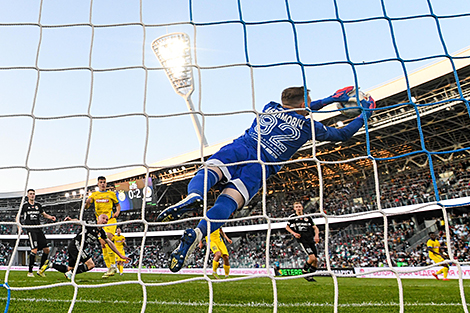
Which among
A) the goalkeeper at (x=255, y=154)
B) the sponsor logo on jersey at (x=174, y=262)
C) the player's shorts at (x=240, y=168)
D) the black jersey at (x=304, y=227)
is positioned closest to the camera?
the sponsor logo on jersey at (x=174, y=262)

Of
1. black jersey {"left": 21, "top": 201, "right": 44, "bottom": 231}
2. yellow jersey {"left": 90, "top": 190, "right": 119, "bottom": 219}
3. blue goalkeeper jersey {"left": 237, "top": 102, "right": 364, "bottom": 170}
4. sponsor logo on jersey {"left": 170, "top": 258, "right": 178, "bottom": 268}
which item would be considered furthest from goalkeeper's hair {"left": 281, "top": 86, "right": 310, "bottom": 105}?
black jersey {"left": 21, "top": 201, "right": 44, "bottom": 231}

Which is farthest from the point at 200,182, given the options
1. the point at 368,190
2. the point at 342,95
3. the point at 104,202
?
the point at 368,190

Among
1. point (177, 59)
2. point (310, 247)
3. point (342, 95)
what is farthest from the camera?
point (177, 59)

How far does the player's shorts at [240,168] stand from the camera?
2.81 m

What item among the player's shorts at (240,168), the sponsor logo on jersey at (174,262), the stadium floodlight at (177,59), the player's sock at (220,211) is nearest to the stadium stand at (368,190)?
the stadium floodlight at (177,59)

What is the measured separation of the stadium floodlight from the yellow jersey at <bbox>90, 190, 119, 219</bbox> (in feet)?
45.4

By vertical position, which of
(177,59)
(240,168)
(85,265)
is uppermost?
(177,59)

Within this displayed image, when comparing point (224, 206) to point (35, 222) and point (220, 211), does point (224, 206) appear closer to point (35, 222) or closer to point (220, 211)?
point (220, 211)

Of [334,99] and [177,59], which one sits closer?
[334,99]

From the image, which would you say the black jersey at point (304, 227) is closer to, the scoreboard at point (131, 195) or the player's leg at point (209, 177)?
the player's leg at point (209, 177)

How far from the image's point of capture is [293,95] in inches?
128

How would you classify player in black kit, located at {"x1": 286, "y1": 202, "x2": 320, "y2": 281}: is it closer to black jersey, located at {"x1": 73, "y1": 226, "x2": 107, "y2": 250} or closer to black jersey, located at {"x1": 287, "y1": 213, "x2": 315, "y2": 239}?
black jersey, located at {"x1": 287, "y1": 213, "x2": 315, "y2": 239}

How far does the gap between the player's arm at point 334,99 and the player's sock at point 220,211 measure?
1.11 m

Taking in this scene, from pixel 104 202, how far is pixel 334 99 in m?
4.69
